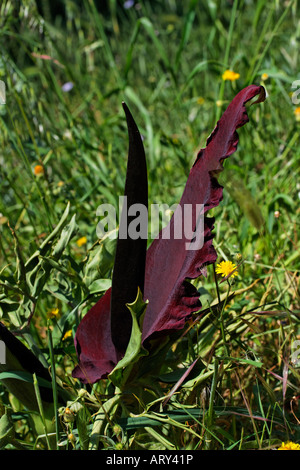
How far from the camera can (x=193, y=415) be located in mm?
730

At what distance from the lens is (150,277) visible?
0.81 metres

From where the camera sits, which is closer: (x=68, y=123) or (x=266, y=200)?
(x=266, y=200)

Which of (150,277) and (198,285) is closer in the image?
(150,277)

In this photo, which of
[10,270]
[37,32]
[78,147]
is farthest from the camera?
[78,147]

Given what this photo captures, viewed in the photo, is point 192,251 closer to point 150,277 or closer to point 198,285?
point 150,277

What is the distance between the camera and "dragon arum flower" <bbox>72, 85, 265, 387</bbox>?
26.7 inches

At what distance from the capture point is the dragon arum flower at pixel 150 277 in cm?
68

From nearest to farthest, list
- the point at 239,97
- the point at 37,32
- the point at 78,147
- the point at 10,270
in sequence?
the point at 239,97 < the point at 10,270 < the point at 37,32 < the point at 78,147

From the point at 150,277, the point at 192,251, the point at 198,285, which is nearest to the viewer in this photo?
the point at 192,251

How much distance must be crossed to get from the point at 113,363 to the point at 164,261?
168mm

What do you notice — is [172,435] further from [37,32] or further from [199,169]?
[37,32]

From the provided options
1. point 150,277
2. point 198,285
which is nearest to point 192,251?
point 150,277
